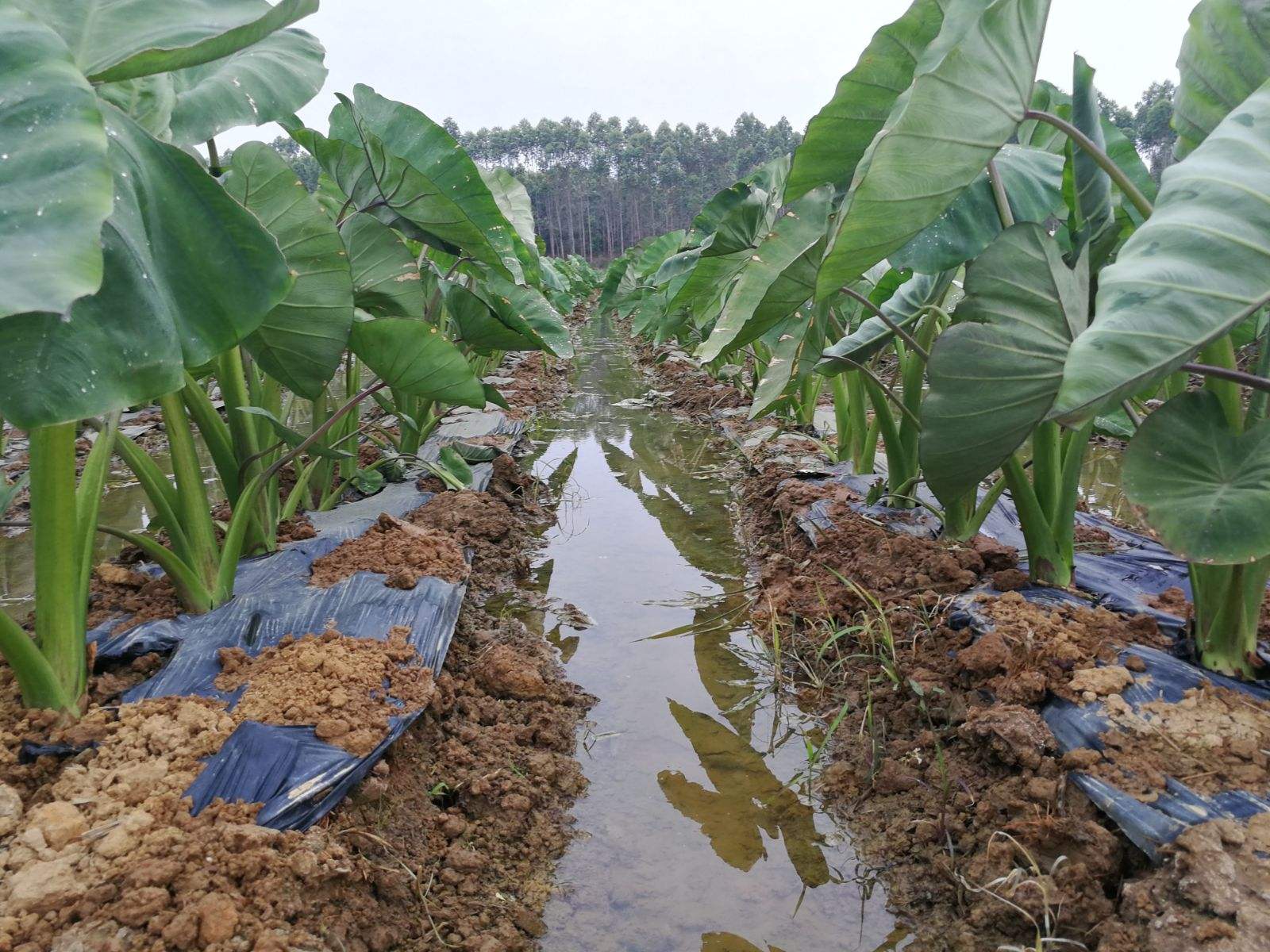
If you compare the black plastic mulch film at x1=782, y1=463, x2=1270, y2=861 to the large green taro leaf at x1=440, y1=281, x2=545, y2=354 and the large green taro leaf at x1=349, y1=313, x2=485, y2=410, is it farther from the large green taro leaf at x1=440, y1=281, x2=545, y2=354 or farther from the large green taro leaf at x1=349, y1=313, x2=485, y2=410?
the large green taro leaf at x1=349, y1=313, x2=485, y2=410

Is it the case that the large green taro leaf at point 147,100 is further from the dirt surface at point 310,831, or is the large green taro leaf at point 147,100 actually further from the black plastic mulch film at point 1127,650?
the black plastic mulch film at point 1127,650

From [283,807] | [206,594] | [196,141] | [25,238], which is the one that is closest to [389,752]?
[283,807]

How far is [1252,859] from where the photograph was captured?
1148mm

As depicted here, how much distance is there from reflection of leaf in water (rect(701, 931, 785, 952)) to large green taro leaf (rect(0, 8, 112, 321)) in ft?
4.41

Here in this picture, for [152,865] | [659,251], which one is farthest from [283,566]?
[659,251]

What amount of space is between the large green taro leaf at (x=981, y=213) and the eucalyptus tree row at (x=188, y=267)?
128cm

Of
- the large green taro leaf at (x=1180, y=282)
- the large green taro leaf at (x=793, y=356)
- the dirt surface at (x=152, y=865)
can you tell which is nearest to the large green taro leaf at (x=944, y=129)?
the large green taro leaf at (x=1180, y=282)

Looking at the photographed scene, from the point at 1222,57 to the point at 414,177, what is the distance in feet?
6.18

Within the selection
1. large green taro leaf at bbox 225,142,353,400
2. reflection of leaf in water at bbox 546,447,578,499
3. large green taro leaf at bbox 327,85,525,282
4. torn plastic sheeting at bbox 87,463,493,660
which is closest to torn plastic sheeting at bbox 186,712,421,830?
torn plastic sheeting at bbox 87,463,493,660

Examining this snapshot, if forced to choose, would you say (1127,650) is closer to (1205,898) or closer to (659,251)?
(1205,898)

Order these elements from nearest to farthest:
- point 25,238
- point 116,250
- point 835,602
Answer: point 25,238 < point 116,250 < point 835,602

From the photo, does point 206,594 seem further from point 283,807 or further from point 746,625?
point 746,625

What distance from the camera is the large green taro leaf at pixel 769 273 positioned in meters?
2.04

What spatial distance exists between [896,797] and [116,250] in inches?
67.0
